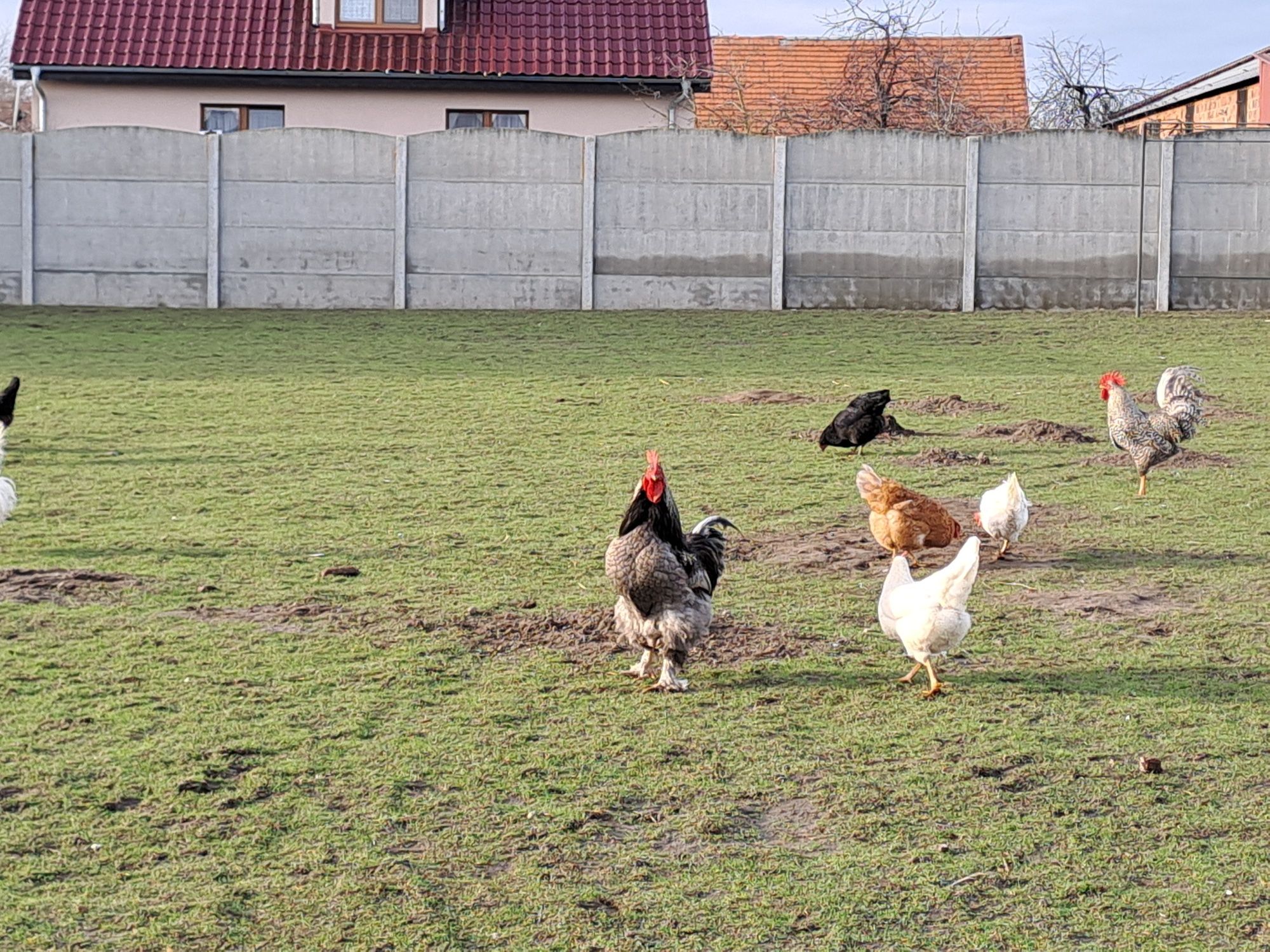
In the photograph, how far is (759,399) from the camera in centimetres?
1335

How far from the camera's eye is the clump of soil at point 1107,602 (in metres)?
6.55

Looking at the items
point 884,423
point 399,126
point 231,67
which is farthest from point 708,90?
point 884,423

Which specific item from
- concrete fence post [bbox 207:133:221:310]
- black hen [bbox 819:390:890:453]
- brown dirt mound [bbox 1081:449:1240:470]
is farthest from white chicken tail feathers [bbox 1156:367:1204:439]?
concrete fence post [bbox 207:133:221:310]

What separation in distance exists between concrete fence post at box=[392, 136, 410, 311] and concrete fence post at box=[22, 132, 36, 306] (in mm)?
4493

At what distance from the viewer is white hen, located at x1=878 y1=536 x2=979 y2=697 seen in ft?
17.6

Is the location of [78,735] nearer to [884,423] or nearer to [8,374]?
[884,423]

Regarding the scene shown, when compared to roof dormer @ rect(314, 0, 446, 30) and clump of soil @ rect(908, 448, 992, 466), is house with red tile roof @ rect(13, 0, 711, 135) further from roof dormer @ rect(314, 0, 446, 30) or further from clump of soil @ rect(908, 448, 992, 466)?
clump of soil @ rect(908, 448, 992, 466)

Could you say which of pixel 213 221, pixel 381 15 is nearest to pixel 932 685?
pixel 213 221

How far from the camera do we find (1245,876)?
3932 mm

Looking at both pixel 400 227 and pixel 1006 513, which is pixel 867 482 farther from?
pixel 400 227

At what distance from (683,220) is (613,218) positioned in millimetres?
904

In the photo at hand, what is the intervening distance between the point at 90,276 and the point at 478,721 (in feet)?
55.2

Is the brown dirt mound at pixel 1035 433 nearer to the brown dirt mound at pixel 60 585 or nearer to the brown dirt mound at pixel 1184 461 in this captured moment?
the brown dirt mound at pixel 1184 461

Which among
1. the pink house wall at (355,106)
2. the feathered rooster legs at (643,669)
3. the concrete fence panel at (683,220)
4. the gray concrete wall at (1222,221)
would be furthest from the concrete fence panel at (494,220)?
the feathered rooster legs at (643,669)
